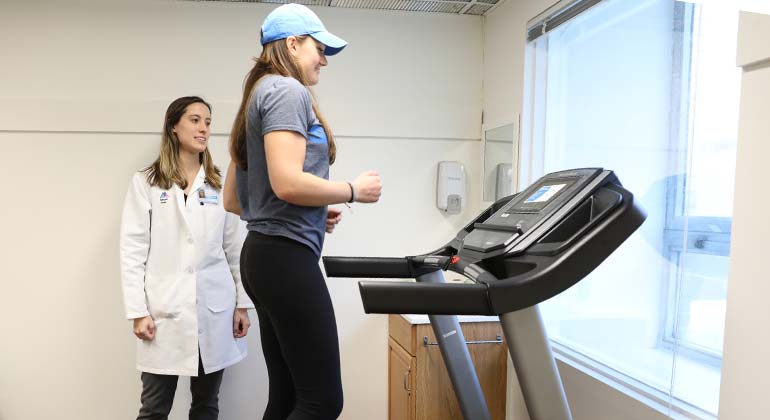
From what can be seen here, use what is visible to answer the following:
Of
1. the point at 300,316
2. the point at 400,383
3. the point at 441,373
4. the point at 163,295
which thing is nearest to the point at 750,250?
the point at 300,316

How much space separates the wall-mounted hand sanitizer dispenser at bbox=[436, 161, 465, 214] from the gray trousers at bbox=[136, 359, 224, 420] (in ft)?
4.54

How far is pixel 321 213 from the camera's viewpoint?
4.62ft

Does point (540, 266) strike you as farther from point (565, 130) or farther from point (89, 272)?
point (89, 272)

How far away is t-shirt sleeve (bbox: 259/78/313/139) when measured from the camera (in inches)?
50.2

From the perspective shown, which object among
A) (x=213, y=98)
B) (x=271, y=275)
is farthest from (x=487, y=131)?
(x=271, y=275)

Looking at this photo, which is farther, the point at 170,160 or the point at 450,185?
the point at 450,185

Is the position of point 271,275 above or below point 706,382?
above

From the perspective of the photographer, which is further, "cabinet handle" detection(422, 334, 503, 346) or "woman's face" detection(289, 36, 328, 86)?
"cabinet handle" detection(422, 334, 503, 346)

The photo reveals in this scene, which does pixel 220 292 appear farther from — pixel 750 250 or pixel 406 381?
pixel 750 250

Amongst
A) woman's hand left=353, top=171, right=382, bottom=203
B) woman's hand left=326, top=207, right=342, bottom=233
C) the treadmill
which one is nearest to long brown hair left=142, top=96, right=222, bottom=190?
woman's hand left=326, top=207, right=342, bottom=233

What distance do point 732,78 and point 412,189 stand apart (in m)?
1.68

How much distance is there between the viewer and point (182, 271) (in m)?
2.32

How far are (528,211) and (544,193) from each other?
8cm

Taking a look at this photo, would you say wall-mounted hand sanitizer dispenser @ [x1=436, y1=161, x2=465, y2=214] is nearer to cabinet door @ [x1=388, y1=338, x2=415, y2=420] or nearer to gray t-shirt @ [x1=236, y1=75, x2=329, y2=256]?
cabinet door @ [x1=388, y1=338, x2=415, y2=420]
